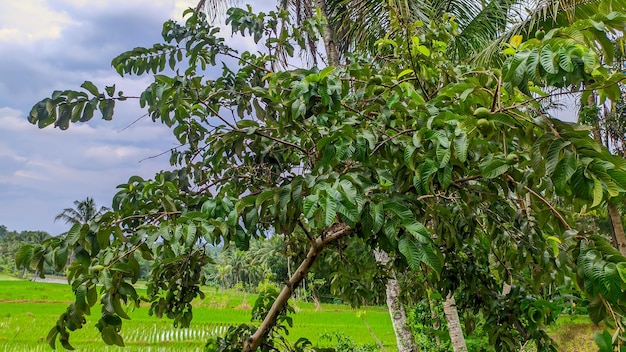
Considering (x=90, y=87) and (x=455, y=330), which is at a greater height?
(x=90, y=87)

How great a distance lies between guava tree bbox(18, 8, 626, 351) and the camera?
0.79 m

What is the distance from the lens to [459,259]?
173 centimetres

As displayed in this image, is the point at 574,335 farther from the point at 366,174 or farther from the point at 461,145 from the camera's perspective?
the point at 461,145

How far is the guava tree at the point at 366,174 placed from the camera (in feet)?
2.60

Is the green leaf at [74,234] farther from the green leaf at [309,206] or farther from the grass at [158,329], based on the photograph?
the grass at [158,329]

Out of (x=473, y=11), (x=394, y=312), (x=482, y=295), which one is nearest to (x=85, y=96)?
(x=482, y=295)

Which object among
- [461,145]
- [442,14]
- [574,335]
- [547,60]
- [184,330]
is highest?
[442,14]

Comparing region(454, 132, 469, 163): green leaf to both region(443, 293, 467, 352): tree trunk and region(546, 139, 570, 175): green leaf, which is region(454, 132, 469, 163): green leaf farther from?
region(443, 293, 467, 352): tree trunk

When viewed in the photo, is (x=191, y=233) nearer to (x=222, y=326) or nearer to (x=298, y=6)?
(x=298, y=6)

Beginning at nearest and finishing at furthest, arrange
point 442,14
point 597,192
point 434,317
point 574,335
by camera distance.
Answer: point 597,192 < point 434,317 < point 442,14 < point 574,335

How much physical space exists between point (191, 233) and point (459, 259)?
1.23 metres

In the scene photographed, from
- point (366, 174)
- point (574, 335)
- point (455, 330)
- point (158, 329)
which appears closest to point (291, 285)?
point (366, 174)

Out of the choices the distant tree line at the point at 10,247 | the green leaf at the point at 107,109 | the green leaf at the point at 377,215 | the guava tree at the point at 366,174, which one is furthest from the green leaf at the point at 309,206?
the distant tree line at the point at 10,247

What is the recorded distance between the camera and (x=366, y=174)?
1.05m
